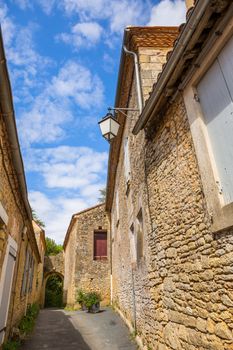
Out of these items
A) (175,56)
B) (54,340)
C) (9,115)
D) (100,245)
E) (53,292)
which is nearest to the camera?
(175,56)

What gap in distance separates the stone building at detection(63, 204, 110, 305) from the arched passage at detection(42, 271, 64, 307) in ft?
24.8

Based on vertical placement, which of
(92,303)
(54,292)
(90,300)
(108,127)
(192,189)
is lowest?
(92,303)

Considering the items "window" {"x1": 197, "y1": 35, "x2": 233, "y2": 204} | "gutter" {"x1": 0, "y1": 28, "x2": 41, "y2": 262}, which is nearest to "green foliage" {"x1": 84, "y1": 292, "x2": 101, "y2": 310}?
"gutter" {"x1": 0, "y1": 28, "x2": 41, "y2": 262}

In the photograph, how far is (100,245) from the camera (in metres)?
15.5

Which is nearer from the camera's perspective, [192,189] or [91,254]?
[192,189]

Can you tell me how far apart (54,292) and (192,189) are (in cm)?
2257

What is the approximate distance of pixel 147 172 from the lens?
5.14 m

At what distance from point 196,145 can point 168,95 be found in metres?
1.14

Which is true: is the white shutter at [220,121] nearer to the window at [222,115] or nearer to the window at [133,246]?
the window at [222,115]

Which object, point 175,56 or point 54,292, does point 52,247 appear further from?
point 175,56

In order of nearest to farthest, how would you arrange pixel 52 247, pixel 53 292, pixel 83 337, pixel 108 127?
1. pixel 108 127
2. pixel 83 337
3. pixel 53 292
4. pixel 52 247

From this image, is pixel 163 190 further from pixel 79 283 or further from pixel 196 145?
pixel 79 283

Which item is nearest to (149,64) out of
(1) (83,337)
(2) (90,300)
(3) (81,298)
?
(1) (83,337)

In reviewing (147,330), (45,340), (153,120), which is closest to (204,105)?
(153,120)
